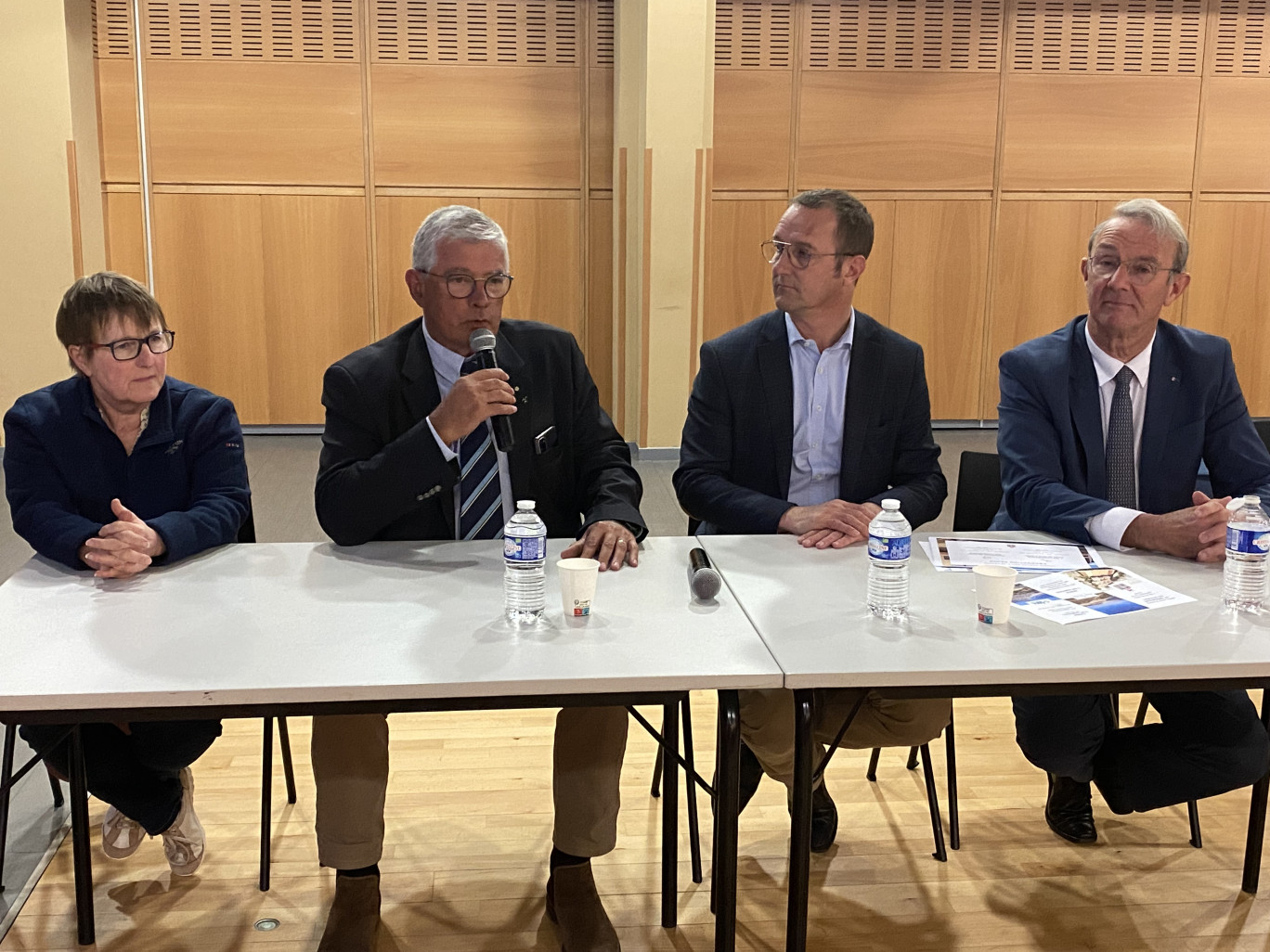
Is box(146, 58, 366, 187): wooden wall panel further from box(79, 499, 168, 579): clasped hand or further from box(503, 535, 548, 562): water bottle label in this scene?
box(503, 535, 548, 562): water bottle label

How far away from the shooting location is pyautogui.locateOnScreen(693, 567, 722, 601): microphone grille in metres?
1.85

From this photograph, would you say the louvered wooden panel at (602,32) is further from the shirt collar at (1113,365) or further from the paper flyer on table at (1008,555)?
the paper flyer on table at (1008,555)

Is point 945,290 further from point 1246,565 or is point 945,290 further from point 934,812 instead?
→ point 1246,565

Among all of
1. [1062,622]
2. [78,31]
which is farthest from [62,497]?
[78,31]

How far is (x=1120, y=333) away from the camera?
246 cm

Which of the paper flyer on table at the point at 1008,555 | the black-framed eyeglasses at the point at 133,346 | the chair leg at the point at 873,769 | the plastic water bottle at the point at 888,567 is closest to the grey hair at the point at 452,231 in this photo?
the black-framed eyeglasses at the point at 133,346

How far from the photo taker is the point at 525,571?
1.76m

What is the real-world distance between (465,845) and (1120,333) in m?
1.89

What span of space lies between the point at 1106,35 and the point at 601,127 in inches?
126

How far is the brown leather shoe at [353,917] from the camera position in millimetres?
1967

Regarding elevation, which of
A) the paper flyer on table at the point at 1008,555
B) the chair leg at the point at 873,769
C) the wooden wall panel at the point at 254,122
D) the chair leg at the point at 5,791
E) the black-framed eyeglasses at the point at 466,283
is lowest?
the chair leg at the point at 873,769

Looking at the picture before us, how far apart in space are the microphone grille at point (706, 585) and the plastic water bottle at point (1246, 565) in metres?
0.89

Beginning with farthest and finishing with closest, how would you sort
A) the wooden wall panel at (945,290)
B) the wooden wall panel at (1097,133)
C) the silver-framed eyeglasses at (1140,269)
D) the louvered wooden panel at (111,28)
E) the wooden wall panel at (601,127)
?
1. the wooden wall panel at (945,290)
2. the wooden wall panel at (1097,133)
3. the wooden wall panel at (601,127)
4. the louvered wooden panel at (111,28)
5. the silver-framed eyeglasses at (1140,269)

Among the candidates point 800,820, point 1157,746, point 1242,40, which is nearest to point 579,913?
point 800,820
